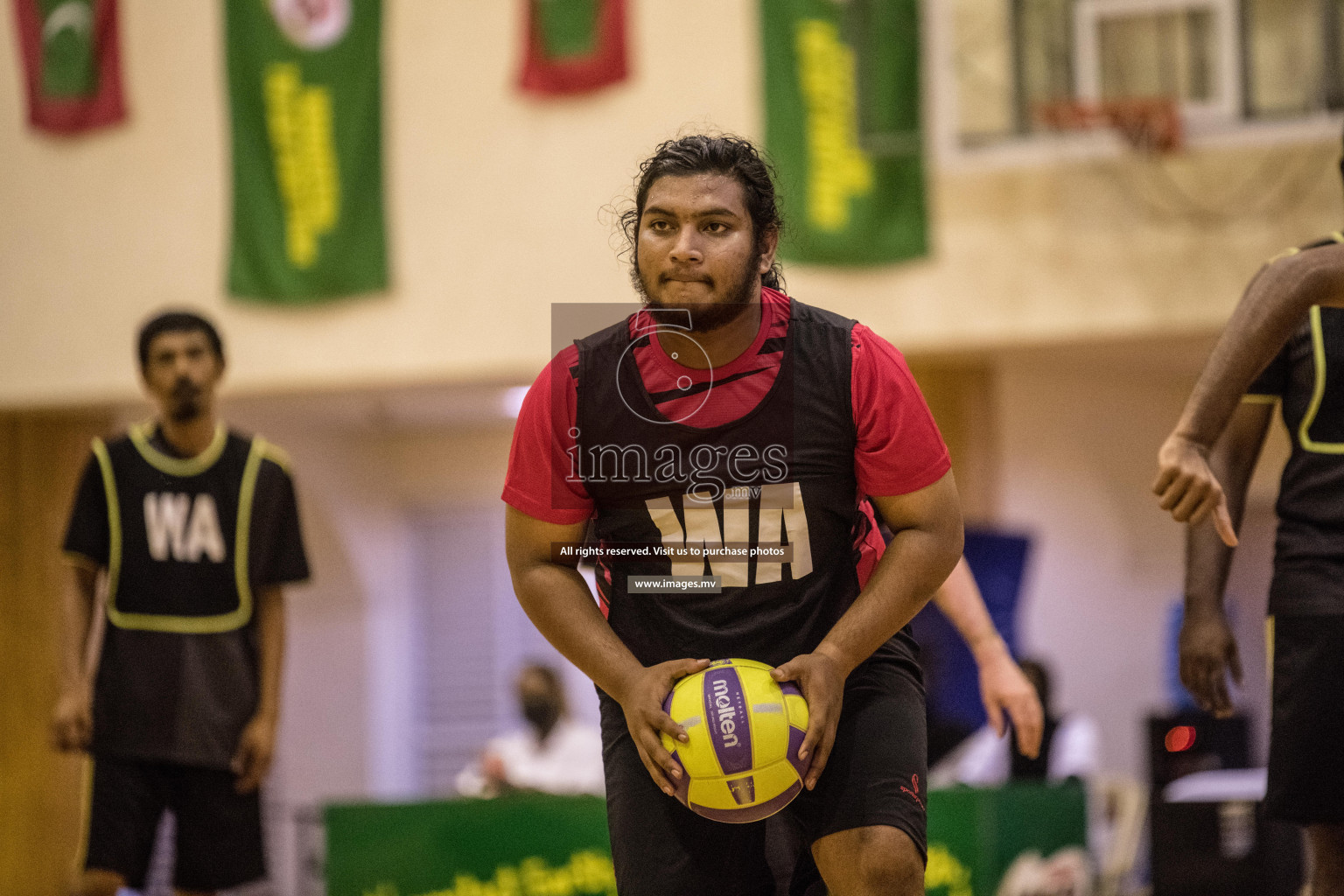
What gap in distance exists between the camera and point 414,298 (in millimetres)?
9445

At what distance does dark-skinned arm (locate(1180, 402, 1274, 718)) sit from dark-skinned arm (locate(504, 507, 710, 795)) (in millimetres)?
1377

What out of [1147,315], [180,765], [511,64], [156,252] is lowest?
[180,765]

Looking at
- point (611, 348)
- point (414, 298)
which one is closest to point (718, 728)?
point (611, 348)

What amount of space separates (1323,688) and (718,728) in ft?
5.00

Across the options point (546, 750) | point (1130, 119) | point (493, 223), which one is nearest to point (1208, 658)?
point (1130, 119)

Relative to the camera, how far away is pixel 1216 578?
3555 mm

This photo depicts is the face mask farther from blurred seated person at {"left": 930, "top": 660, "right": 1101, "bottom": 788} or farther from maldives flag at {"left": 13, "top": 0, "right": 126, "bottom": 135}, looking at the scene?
maldives flag at {"left": 13, "top": 0, "right": 126, "bottom": 135}

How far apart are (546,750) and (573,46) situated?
14.2ft

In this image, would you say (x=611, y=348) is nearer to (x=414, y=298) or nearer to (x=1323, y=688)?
(x=1323, y=688)

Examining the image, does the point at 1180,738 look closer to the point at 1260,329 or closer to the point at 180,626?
the point at 1260,329

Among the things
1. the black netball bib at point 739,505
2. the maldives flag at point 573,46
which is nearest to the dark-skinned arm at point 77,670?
the black netball bib at point 739,505

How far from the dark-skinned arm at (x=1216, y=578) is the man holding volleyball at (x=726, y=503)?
0.87 metres

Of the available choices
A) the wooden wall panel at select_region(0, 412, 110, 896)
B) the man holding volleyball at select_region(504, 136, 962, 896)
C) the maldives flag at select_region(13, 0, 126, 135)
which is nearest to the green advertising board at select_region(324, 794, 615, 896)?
the man holding volleyball at select_region(504, 136, 962, 896)

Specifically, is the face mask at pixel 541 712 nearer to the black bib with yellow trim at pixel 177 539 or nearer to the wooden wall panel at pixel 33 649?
the black bib with yellow trim at pixel 177 539
